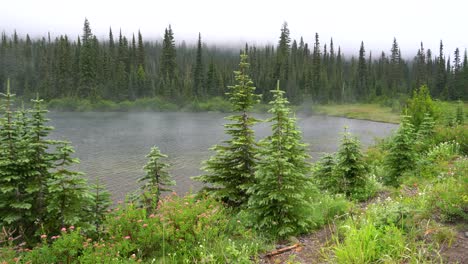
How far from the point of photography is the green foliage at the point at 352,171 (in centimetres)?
1344

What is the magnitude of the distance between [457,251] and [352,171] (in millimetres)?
8566

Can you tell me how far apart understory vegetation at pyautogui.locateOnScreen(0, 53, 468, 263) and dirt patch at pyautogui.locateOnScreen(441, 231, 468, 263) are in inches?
3.4

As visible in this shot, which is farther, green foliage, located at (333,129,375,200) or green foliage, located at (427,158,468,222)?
green foliage, located at (333,129,375,200)

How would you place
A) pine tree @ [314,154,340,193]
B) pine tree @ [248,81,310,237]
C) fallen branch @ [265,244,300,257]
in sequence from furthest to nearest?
1. pine tree @ [314,154,340,193]
2. pine tree @ [248,81,310,237]
3. fallen branch @ [265,244,300,257]

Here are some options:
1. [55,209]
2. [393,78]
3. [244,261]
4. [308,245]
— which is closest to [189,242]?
[244,261]

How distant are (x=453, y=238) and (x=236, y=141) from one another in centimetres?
678

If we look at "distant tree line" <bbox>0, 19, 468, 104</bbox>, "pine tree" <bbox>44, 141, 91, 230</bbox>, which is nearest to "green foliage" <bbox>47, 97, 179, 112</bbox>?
"distant tree line" <bbox>0, 19, 468, 104</bbox>

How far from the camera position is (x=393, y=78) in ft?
452

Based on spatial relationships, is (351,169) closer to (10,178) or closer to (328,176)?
(328,176)

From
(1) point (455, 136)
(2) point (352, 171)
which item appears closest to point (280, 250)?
(2) point (352, 171)

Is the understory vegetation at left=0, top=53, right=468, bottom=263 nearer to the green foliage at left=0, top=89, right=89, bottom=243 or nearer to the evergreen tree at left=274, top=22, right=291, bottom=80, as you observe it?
the green foliage at left=0, top=89, right=89, bottom=243

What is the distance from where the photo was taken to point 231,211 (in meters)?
10.9

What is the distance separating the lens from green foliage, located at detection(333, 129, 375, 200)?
1344 cm

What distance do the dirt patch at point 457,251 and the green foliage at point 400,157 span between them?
1001 centimetres
